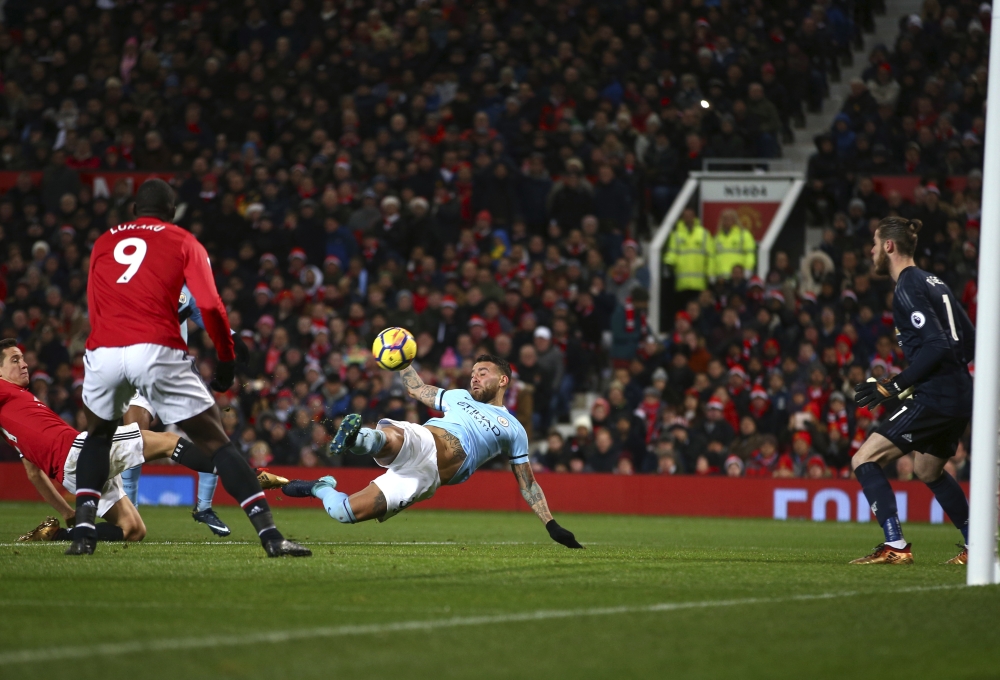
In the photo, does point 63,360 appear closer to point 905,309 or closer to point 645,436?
point 645,436

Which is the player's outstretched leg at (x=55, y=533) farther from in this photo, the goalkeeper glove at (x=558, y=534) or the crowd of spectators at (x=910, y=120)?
the crowd of spectators at (x=910, y=120)

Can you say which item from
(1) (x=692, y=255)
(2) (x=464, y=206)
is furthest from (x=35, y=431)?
(1) (x=692, y=255)

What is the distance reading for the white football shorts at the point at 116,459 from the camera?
32.0ft

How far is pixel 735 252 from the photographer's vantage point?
68.3 feet

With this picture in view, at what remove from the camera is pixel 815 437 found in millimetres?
18375

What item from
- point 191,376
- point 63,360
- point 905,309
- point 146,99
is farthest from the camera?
point 146,99

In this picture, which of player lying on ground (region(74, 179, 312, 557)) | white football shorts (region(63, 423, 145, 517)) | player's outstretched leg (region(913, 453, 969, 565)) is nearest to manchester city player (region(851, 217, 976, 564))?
player's outstretched leg (region(913, 453, 969, 565))

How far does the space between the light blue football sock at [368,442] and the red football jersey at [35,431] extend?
8.57ft

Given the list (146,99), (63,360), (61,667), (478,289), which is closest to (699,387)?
(478,289)

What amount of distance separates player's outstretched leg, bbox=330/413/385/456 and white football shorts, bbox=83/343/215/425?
2.83 ft

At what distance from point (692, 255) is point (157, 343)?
14.1 m

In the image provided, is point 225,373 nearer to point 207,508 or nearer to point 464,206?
point 207,508

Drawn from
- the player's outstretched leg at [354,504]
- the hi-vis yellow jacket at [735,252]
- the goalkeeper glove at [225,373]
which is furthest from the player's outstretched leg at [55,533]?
the hi-vis yellow jacket at [735,252]

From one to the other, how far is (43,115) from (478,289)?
986cm
